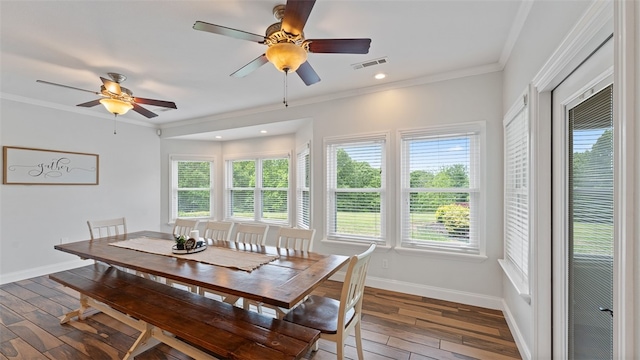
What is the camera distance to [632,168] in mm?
836

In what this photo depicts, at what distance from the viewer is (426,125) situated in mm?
3131

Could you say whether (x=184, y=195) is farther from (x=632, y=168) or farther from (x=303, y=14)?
(x=632, y=168)

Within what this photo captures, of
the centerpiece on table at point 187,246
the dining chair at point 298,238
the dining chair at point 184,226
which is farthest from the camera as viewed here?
the dining chair at point 184,226

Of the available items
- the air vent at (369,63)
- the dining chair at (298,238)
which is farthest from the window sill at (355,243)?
the air vent at (369,63)

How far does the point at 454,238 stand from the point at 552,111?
1.73 meters

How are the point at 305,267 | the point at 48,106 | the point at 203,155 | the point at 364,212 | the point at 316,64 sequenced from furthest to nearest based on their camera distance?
the point at 203,155 < the point at 48,106 < the point at 364,212 < the point at 316,64 < the point at 305,267

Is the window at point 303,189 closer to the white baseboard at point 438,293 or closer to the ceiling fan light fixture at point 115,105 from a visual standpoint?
the white baseboard at point 438,293

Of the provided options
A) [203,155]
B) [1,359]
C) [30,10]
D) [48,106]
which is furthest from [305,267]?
[48,106]

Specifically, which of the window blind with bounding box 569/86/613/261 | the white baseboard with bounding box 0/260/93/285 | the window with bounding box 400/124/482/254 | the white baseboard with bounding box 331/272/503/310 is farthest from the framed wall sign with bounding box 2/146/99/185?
the window blind with bounding box 569/86/613/261

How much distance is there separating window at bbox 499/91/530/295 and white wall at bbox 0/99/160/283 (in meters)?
5.96

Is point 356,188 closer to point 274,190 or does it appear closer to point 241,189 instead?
point 274,190

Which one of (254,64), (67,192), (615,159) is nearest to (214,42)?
Result: (254,64)

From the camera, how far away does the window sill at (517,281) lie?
1923mm

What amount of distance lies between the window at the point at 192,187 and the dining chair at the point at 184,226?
232 centimetres
